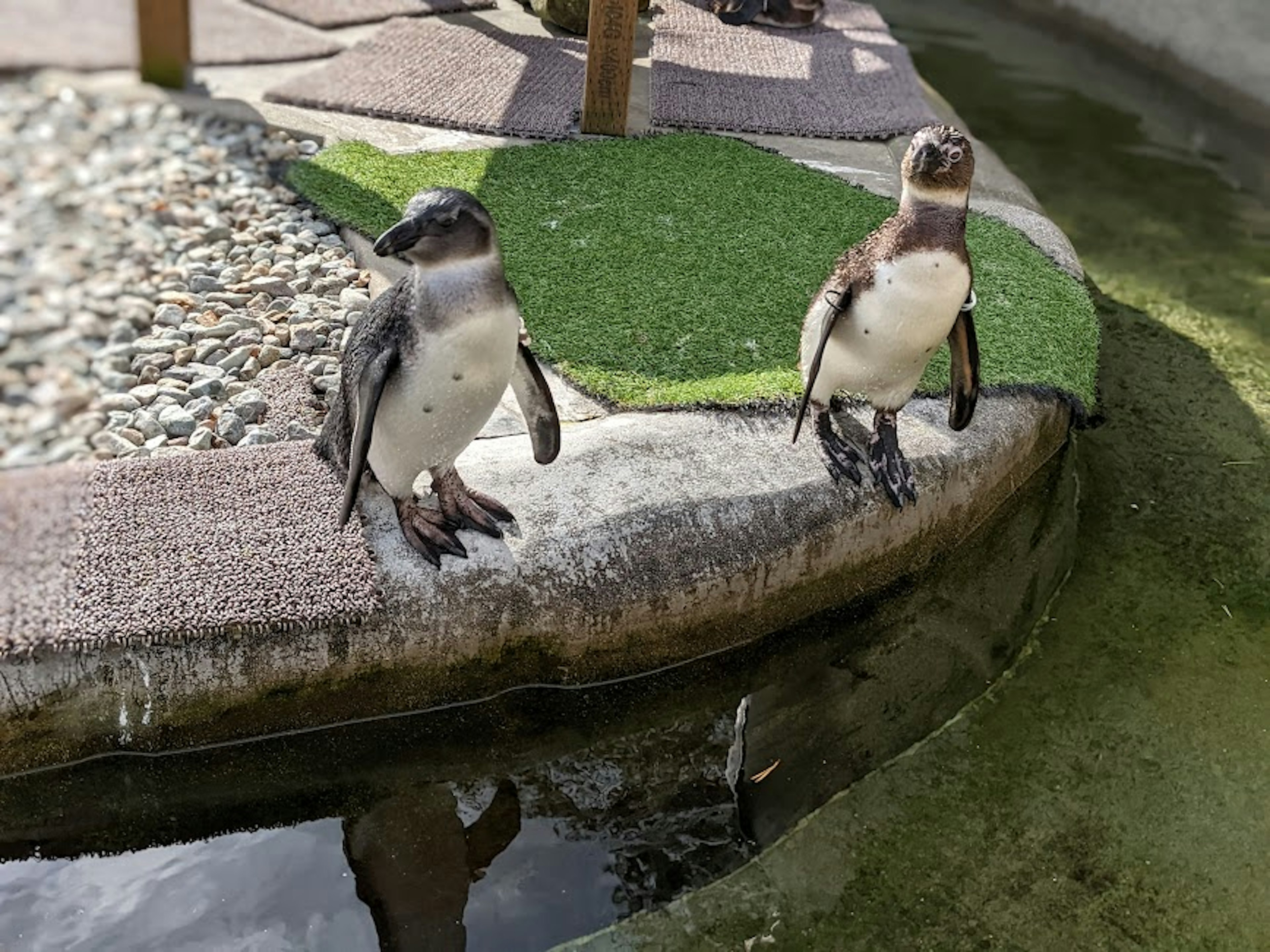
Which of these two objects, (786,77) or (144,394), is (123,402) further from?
(786,77)

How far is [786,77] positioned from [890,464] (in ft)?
10.7

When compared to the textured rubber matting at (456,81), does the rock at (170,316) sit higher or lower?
lower

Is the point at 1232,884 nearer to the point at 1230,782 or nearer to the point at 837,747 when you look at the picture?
the point at 1230,782

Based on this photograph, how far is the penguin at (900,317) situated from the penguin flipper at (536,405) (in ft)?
1.89

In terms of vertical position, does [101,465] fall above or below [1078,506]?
above

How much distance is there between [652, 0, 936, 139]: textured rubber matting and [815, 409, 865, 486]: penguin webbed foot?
2411mm

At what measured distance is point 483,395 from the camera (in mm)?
2121

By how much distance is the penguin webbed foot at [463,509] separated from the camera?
2.43m

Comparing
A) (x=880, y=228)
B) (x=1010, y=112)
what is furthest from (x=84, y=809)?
(x=1010, y=112)

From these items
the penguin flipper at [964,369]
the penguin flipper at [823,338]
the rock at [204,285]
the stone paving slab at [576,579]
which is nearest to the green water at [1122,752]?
the stone paving slab at [576,579]

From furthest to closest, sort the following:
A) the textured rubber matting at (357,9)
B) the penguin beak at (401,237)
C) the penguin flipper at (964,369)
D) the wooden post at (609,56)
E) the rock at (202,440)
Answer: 1. the textured rubber matting at (357,9)
2. the wooden post at (609,56)
3. the rock at (202,440)
4. the penguin flipper at (964,369)
5. the penguin beak at (401,237)

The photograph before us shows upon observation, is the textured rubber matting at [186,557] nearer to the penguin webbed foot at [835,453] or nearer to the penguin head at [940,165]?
the penguin webbed foot at [835,453]

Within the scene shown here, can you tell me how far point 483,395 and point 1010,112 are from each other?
5.06m

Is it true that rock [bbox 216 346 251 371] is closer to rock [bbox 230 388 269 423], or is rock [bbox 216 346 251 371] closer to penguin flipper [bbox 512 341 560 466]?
rock [bbox 230 388 269 423]
